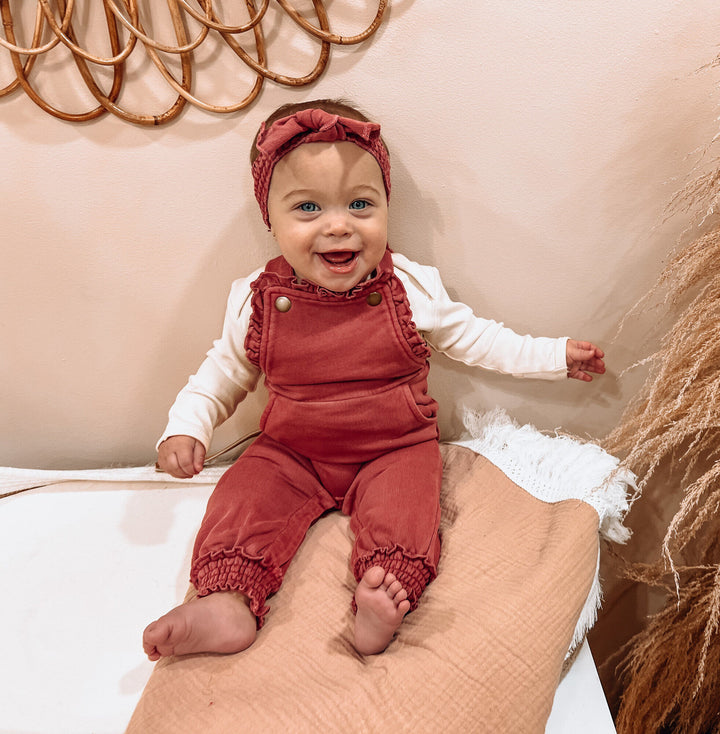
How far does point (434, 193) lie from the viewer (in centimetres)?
101

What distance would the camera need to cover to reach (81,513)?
1.11 metres

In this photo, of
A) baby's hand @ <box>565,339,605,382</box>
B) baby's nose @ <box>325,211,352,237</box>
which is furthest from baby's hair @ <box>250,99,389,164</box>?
baby's hand @ <box>565,339,605,382</box>

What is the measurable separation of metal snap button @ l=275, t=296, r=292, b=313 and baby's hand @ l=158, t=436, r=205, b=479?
0.28 m

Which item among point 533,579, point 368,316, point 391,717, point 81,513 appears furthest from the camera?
point 81,513

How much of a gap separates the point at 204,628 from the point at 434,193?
0.80 meters

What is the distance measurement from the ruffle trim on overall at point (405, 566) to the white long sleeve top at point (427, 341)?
0.37 meters

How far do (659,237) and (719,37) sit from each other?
32 cm

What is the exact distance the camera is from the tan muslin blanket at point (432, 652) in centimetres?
69

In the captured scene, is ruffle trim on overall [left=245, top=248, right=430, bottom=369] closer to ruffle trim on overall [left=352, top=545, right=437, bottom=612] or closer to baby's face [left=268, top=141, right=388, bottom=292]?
baby's face [left=268, top=141, right=388, bottom=292]

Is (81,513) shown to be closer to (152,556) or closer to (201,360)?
(152,556)

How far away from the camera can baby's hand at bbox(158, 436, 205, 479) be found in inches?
37.8

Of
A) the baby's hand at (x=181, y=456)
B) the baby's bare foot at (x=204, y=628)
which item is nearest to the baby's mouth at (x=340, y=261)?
the baby's hand at (x=181, y=456)

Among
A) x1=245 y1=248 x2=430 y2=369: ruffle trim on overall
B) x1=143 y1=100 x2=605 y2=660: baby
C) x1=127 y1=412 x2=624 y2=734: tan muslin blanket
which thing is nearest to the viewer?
x1=127 y1=412 x2=624 y2=734: tan muslin blanket

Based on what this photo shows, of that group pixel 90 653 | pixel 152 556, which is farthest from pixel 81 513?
pixel 90 653
